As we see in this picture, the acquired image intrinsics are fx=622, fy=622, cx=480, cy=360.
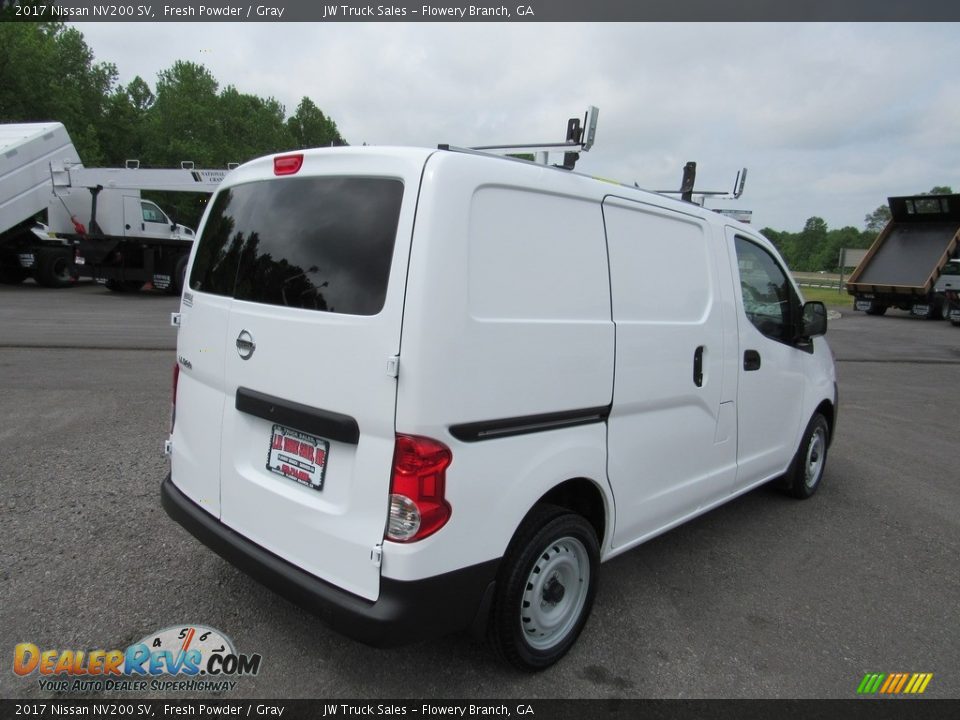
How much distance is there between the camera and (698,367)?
3242mm

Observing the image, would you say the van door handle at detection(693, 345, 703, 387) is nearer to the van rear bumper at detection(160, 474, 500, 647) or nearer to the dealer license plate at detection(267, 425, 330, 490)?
the van rear bumper at detection(160, 474, 500, 647)

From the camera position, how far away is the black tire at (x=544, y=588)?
7.93 feet

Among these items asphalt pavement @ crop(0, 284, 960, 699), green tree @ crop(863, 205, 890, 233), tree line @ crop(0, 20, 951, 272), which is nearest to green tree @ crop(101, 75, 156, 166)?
tree line @ crop(0, 20, 951, 272)

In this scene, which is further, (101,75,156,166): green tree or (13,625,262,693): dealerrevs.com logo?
(101,75,156,166): green tree

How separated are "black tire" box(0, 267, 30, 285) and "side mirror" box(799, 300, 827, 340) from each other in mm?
22736

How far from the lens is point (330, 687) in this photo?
2.46m

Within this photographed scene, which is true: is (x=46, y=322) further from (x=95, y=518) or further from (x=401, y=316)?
(x=401, y=316)

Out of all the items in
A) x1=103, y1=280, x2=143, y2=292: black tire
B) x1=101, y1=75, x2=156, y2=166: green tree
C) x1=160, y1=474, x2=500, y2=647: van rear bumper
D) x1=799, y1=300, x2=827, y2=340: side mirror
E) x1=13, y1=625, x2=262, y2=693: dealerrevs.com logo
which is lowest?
x1=13, y1=625, x2=262, y2=693: dealerrevs.com logo

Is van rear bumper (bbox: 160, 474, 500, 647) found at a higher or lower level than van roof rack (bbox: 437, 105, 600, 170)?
lower

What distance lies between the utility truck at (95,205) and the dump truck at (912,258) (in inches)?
879

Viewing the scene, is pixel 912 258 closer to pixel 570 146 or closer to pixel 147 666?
pixel 570 146

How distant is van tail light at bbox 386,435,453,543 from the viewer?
2061 mm
